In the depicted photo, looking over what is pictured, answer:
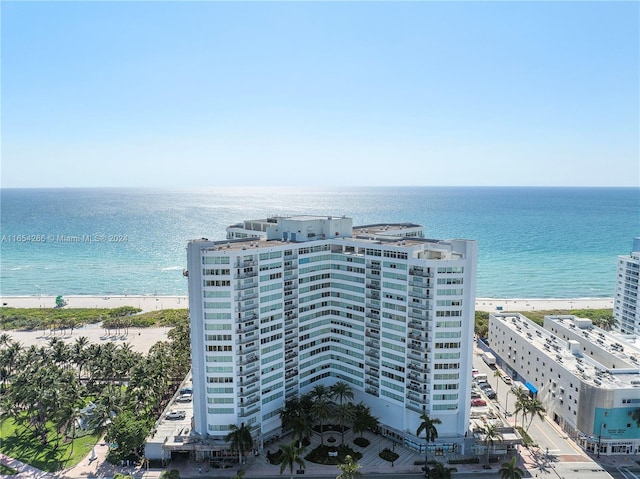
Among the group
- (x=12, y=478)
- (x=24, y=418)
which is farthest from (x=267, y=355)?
(x=24, y=418)

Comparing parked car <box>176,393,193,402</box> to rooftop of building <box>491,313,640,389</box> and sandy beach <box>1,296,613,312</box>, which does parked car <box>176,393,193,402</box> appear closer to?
rooftop of building <box>491,313,640,389</box>

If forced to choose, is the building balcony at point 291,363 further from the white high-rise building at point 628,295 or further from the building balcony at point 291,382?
the white high-rise building at point 628,295

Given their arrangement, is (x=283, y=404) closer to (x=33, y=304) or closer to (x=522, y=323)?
(x=522, y=323)

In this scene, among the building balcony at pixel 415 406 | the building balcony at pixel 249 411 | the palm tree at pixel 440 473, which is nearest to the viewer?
the palm tree at pixel 440 473

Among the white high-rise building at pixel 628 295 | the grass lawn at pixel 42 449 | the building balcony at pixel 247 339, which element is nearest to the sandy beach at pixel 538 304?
the white high-rise building at pixel 628 295

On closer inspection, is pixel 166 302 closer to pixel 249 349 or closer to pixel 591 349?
pixel 249 349
